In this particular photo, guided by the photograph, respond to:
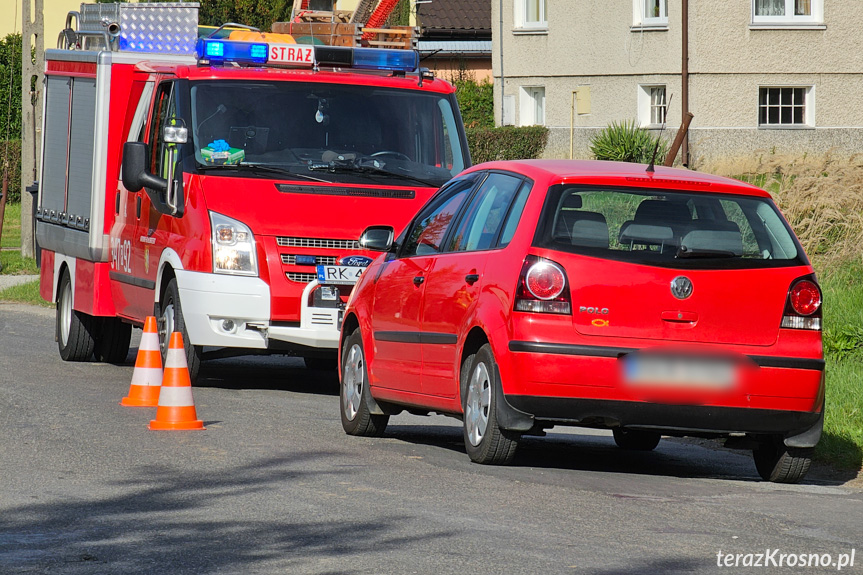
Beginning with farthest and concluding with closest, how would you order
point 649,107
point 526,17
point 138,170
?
1. point 526,17
2. point 649,107
3. point 138,170

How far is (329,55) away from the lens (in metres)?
12.9

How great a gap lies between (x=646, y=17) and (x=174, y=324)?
80.2 feet

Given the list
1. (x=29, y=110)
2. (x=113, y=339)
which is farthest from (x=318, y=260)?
(x=29, y=110)

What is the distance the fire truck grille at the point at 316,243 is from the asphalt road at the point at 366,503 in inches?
61.6

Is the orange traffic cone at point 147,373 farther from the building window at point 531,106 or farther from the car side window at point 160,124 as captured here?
the building window at point 531,106

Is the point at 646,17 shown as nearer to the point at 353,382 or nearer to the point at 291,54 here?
the point at 291,54

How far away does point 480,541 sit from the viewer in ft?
20.0

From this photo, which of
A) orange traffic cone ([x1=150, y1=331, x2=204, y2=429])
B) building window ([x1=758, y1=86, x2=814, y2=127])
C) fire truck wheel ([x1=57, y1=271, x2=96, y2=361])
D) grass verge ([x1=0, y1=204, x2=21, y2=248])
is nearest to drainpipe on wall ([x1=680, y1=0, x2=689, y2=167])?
building window ([x1=758, y1=86, x2=814, y2=127])

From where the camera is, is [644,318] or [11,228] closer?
[644,318]

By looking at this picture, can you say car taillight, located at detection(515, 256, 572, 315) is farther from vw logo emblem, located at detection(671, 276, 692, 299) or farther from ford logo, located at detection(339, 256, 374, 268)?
ford logo, located at detection(339, 256, 374, 268)

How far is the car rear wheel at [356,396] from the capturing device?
375 inches

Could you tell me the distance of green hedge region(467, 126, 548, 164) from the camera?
121 ft

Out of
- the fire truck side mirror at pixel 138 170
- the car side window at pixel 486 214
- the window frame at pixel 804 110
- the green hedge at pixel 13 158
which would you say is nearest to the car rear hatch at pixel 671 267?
the car side window at pixel 486 214

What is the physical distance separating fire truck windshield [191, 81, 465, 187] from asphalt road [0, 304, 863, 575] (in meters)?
2.40
